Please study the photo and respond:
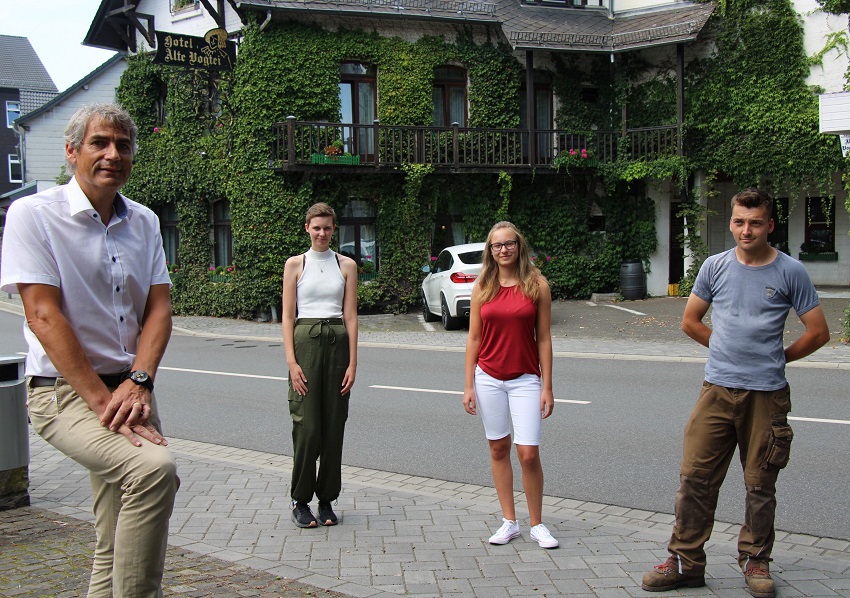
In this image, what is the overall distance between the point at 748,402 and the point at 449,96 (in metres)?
20.1

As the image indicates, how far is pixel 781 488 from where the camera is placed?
6.39 meters

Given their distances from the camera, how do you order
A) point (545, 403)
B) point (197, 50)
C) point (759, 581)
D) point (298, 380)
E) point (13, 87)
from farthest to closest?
1. point (13, 87)
2. point (197, 50)
3. point (298, 380)
4. point (545, 403)
5. point (759, 581)

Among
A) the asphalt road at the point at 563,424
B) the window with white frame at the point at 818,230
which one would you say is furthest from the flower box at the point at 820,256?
the asphalt road at the point at 563,424

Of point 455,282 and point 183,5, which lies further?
point 183,5

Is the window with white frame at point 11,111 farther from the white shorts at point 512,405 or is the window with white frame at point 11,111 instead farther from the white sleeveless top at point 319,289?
the white shorts at point 512,405

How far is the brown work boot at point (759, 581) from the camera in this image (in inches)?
166

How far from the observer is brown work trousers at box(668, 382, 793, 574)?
4402 millimetres

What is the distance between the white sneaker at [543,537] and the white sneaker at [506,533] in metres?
0.10

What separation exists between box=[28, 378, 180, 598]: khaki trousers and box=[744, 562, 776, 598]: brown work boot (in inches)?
107

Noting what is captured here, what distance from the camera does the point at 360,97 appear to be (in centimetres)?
2295

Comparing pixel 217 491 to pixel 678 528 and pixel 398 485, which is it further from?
pixel 678 528

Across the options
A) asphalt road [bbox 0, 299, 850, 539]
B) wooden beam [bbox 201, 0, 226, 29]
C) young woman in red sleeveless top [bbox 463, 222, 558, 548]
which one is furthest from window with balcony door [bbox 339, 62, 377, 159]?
young woman in red sleeveless top [bbox 463, 222, 558, 548]

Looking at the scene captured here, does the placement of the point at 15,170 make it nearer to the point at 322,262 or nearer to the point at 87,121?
the point at 322,262

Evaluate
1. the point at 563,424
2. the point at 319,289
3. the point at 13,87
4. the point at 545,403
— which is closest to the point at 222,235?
the point at 563,424
